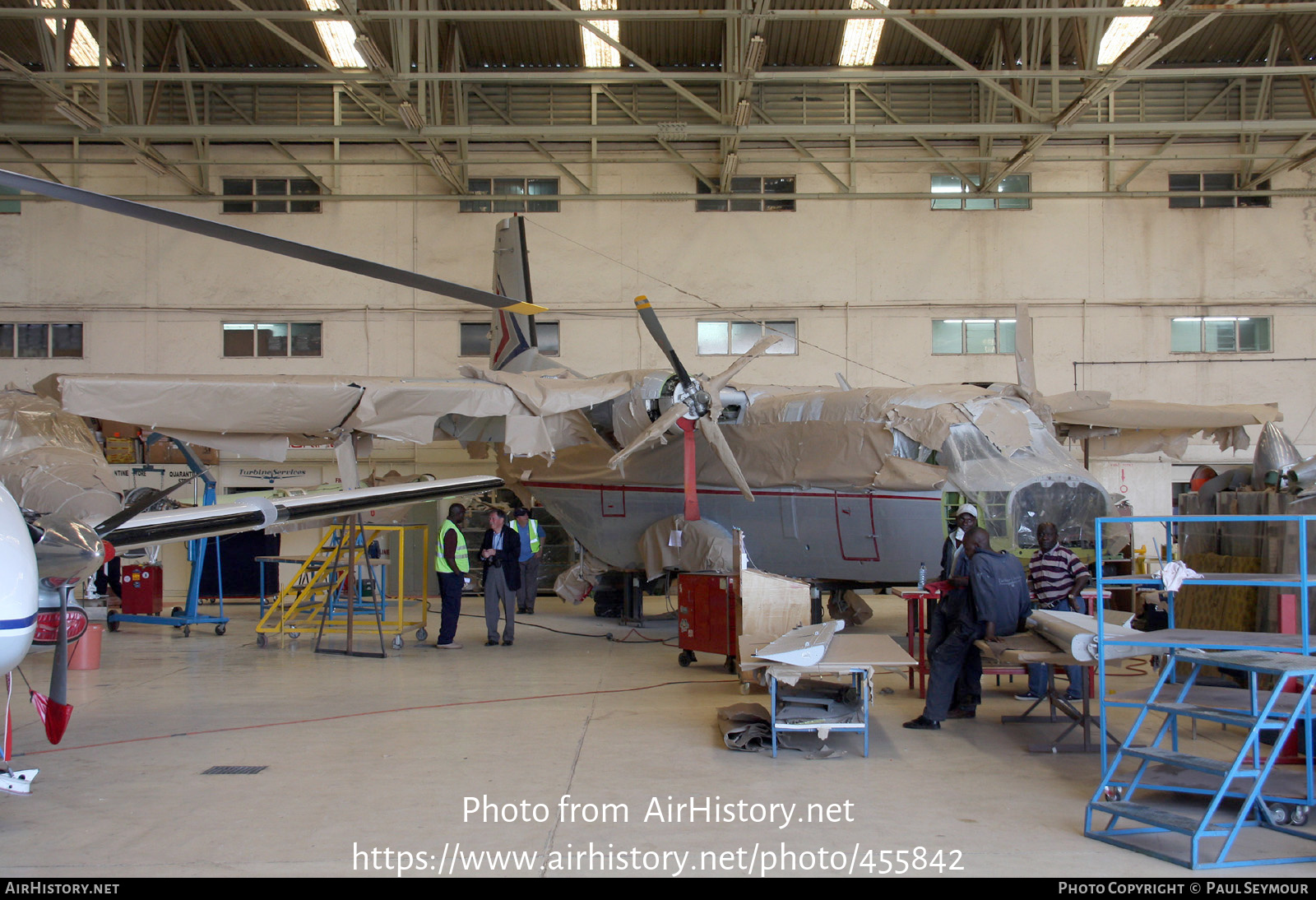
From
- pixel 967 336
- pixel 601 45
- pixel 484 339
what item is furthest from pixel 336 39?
pixel 967 336

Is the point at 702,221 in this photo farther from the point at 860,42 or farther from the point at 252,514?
the point at 252,514

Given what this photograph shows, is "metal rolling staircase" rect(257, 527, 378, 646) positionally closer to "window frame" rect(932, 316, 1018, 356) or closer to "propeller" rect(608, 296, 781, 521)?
"propeller" rect(608, 296, 781, 521)

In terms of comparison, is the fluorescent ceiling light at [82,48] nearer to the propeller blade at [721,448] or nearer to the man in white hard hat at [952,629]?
the propeller blade at [721,448]

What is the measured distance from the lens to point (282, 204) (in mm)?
21891

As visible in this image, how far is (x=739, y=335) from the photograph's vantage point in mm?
21688

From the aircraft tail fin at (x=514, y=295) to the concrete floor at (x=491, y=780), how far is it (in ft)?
27.5

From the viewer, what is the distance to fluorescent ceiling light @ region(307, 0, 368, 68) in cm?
1902

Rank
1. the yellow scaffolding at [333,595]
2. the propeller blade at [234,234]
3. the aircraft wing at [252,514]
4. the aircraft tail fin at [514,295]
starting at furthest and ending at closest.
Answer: the aircraft tail fin at [514,295] → the yellow scaffolding at [333,595] → the aircraft wing at [252,514] → the propeller blade at [234,234]

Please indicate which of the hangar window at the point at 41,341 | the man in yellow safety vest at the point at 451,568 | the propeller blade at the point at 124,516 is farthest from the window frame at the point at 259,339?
the propeller blade at the point at 124,516

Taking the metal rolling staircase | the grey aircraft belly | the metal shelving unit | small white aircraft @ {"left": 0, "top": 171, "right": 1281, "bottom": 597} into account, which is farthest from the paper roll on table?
the metal rolling staircase

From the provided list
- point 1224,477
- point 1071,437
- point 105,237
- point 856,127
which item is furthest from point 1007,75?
point 105,237

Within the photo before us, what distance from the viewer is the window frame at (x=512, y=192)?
71.5 feet

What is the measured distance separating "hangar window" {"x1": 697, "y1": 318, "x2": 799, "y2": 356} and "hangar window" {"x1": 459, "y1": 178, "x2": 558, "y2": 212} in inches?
178

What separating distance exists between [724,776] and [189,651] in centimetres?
959
